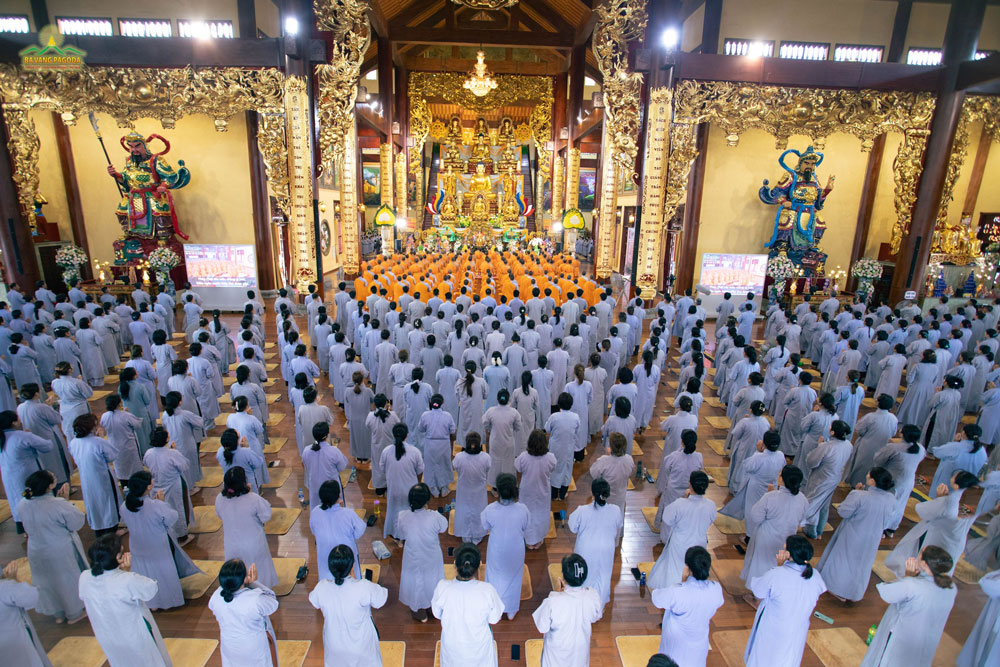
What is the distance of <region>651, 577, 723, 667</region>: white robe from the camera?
3260 millimetres

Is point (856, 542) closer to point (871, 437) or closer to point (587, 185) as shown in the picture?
point (871, 437)

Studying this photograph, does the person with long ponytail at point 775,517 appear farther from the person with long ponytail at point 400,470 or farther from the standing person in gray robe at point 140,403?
the standing person in gray robe at point 140,403

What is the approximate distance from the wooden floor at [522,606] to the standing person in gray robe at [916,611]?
0.69 m

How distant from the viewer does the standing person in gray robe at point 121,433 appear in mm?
5470

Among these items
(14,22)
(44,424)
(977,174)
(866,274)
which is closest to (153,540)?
(44,424)

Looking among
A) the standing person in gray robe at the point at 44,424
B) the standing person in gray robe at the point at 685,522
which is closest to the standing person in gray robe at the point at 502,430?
the standing person in gray robe at the point at 685,522

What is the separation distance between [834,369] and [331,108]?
13.1 m

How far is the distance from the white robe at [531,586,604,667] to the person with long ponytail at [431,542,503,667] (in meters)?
0.29

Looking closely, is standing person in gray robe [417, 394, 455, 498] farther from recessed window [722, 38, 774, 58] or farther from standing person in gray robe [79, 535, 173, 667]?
recessed window [722, 38, 774, 58]

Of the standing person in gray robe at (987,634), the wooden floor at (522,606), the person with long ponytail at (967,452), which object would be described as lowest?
the wooden floor at (522,606)

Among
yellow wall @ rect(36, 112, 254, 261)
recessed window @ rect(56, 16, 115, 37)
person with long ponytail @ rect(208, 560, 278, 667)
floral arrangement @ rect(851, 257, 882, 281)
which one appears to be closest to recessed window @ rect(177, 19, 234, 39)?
recessed window @ rect(56, 16, 115, 37)

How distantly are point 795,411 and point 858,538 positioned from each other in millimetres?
2751

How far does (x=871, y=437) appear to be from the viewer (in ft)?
20.0

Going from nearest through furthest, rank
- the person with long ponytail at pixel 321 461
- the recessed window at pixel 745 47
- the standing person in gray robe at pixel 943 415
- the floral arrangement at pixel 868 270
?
1. the person with long ponytail at pixel 321 461
2. the standing person in gray robe at pixel 943 415
3. the floral arrangement at pixel 868 270
4. the recessed window at pixel 745 47
